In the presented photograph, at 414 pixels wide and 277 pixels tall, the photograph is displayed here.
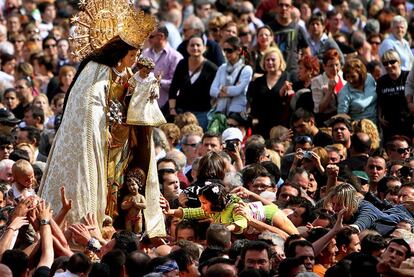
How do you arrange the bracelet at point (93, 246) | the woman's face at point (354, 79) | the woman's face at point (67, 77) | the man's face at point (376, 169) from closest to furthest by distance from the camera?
the bracelet at point (93, 246)
the man's face at point (376, 169)
the woman's face at point (354, 79)
the woman's face at point (67, 77)

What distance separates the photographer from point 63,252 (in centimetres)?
1375

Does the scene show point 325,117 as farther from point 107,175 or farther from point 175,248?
point 175,248

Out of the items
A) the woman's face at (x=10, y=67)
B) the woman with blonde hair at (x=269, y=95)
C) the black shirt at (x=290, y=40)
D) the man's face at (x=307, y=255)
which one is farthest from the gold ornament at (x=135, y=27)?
the woman's face at (x=10, y=67)

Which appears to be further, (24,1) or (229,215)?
(24,1)

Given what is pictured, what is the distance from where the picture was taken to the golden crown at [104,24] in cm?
1532

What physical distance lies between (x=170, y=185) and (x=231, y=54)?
370cm

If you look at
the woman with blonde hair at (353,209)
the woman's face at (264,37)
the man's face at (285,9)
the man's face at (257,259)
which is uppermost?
the man's face at (257,259)

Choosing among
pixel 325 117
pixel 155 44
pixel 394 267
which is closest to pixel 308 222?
pixel 394 267

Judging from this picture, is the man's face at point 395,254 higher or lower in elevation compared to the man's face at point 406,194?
higher

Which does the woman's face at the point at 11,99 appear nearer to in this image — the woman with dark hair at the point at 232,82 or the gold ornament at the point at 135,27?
the woman with dark hair at the point at 232,82

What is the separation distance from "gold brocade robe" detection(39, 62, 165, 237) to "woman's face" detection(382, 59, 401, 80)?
18.2 feet

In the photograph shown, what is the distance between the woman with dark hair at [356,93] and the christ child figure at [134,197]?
4.80 m

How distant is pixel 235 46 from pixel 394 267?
842 cm

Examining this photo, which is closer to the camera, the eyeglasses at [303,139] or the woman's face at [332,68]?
the eyeglasses at [303,139]
